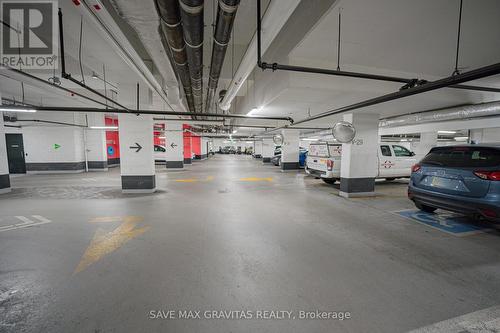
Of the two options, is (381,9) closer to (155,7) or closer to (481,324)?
(155,7)

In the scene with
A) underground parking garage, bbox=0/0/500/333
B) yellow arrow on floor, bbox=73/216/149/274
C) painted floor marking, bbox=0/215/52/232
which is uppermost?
underground parking garage, bbox=0/0/500/333

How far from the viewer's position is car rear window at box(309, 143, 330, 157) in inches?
307

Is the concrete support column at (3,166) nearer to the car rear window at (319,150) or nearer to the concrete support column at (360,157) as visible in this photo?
the car rear window at (319,150)

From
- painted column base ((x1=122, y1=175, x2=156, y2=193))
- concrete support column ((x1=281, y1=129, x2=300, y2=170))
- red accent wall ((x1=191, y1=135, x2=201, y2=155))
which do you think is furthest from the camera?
red accent wall ((x1=191, y1=135, x2=201, y2=155))

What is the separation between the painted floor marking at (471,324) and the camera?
5.22ft

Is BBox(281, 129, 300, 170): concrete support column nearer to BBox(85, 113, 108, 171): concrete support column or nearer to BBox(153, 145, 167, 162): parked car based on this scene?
BBox(153, 145, 167, 162): parked car

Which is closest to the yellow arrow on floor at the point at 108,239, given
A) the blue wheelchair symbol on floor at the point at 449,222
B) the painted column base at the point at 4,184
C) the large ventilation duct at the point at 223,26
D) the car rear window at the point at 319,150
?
the large ventilation duct at the point at 223,26

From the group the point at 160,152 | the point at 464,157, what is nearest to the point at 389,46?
the point at 464,157

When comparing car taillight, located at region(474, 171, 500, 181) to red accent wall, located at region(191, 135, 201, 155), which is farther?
red accent wall, located at region(191, 135, 201, 155)

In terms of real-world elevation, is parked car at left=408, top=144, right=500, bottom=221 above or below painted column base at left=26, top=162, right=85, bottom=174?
above

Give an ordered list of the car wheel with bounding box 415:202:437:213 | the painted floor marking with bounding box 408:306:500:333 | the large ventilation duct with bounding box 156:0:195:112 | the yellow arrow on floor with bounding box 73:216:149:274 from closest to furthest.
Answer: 1. the painted floor marking with bounding box 408:306:500:333
2. the large ventilation duct with bounding box 156:0:195:112
3. the yellow arrow on floor with bounding box 73:216:149:274
4. the car wheel with bounding box 415:202:437:213

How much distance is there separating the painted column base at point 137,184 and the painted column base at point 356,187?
6.22 m

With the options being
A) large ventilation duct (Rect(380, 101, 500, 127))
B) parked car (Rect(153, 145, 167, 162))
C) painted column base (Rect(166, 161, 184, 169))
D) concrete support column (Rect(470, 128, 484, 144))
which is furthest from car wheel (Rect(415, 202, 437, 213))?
parked car (Rect(153, 145, 167, 162))

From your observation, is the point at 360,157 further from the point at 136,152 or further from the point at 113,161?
the point at 113,161
